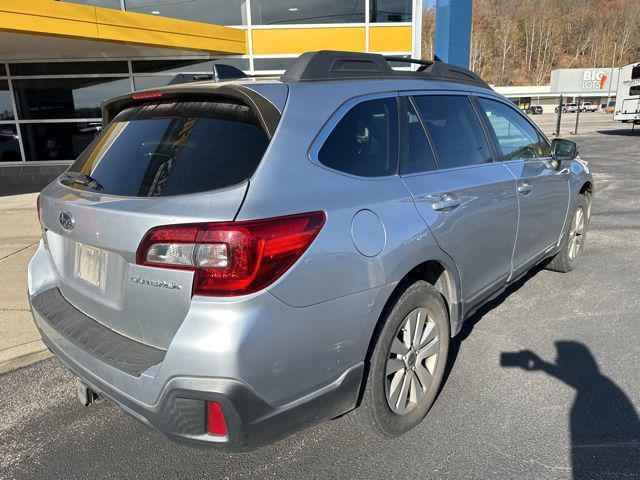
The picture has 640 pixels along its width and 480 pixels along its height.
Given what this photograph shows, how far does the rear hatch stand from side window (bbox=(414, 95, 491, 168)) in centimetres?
126

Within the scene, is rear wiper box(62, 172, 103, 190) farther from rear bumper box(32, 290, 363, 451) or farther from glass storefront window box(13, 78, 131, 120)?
glass storefront window box(13, 78, 131, 120)

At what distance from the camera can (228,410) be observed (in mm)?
1795

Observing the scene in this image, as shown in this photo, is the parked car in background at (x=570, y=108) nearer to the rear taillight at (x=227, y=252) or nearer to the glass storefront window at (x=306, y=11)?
the glass storefront window at (x=306, y=11)

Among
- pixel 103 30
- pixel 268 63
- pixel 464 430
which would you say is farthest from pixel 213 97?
pixel 268 63

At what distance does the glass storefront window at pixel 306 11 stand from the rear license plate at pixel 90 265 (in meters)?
11.6

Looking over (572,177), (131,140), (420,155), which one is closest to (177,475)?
(131,140)

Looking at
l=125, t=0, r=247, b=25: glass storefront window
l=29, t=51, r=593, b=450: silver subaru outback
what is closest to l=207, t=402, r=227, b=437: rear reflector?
l=29, t=51, r=593, b=450: silver subaru outback

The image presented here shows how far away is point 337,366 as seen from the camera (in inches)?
82.4

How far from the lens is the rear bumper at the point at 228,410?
70.3 inches

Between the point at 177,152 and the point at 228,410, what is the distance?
1.11 m

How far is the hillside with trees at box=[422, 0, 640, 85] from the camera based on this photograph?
117 meters

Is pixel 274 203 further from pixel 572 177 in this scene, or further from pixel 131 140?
pixel 572 177

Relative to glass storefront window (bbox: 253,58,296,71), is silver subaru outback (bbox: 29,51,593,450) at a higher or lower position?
lower

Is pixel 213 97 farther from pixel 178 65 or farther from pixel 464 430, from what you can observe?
pixel 178 65
